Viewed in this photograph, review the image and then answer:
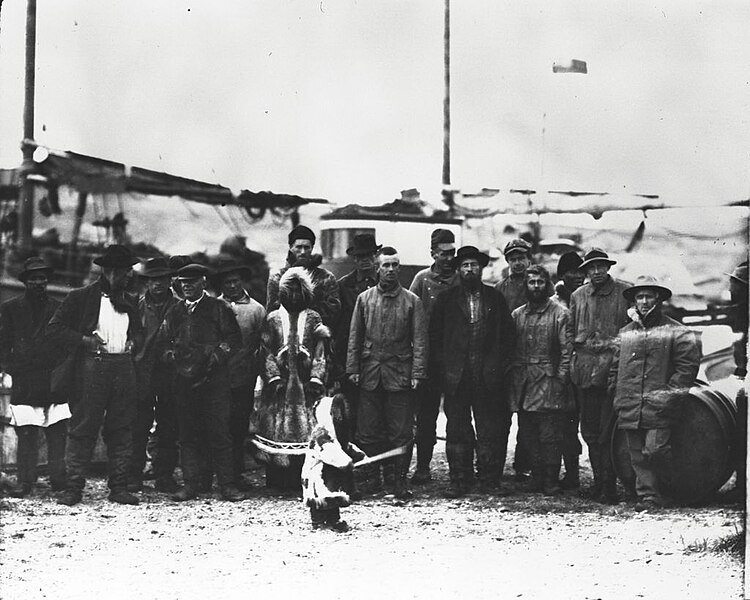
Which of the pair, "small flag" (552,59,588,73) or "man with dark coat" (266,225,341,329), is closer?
"small flag" (552,59,588,73)

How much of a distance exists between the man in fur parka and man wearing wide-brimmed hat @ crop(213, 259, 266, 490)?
14 cm

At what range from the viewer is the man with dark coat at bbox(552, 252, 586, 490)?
8203 mm

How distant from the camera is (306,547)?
23.6 feet

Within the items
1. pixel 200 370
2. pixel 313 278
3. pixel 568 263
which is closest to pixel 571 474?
pixel 568 263

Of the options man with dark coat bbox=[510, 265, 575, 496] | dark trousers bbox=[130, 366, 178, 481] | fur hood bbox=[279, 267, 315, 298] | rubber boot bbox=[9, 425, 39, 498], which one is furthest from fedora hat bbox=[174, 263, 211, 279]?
man with dark coat bbox=[510, 265, 575, 496]

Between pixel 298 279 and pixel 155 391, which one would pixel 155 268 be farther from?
pixel 298 279

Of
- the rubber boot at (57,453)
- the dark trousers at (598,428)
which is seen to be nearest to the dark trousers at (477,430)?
the dark trousers at (598,428)

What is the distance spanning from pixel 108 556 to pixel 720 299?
391cm

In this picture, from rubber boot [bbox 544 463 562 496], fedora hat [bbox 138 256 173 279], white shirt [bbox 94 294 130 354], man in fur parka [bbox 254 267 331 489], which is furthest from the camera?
rubber boot [bbox 544 463 562 496]

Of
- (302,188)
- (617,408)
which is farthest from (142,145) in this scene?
(617,408)

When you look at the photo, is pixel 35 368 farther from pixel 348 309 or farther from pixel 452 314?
pixel 452 314

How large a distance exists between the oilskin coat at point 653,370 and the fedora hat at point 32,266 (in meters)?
3.64

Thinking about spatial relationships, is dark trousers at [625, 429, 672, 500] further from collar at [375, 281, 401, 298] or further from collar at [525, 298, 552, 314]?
collar at [375, 281, 401, 298]

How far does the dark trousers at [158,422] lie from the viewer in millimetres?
8047
